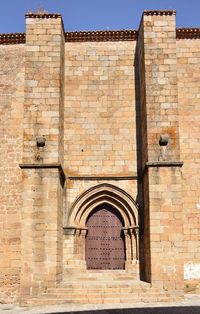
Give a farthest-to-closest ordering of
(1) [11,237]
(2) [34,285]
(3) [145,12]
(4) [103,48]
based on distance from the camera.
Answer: (4) [103,48], (3) [145,12], (1) [11,237], (2) [34,285]

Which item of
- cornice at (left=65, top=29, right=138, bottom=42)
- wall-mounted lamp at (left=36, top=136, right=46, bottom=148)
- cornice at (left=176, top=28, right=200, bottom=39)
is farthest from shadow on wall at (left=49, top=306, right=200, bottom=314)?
cornice at (left=65, top=29, right=138, bottom=42)

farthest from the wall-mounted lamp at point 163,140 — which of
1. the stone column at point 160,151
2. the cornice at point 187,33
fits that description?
the cornice at point 187,33

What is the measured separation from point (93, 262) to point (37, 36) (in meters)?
5.20

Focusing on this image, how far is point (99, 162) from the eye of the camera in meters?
9.17

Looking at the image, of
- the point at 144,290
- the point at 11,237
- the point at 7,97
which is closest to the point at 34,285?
the point at 11,237

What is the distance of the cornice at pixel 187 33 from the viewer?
9.52 m

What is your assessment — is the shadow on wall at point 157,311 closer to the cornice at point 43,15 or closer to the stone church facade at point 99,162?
the stone church facade at point 99,162

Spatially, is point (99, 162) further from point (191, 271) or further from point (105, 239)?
point (191, 271)

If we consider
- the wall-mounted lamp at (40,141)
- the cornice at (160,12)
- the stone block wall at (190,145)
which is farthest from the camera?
the cornice at (160,12)

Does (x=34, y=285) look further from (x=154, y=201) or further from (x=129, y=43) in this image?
(x=129, y=43)

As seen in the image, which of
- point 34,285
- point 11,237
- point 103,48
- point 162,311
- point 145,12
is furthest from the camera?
point 103,48

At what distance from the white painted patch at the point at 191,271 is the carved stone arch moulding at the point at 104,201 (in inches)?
55.3

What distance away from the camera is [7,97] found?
930 cm

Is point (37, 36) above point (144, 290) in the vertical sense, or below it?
above
